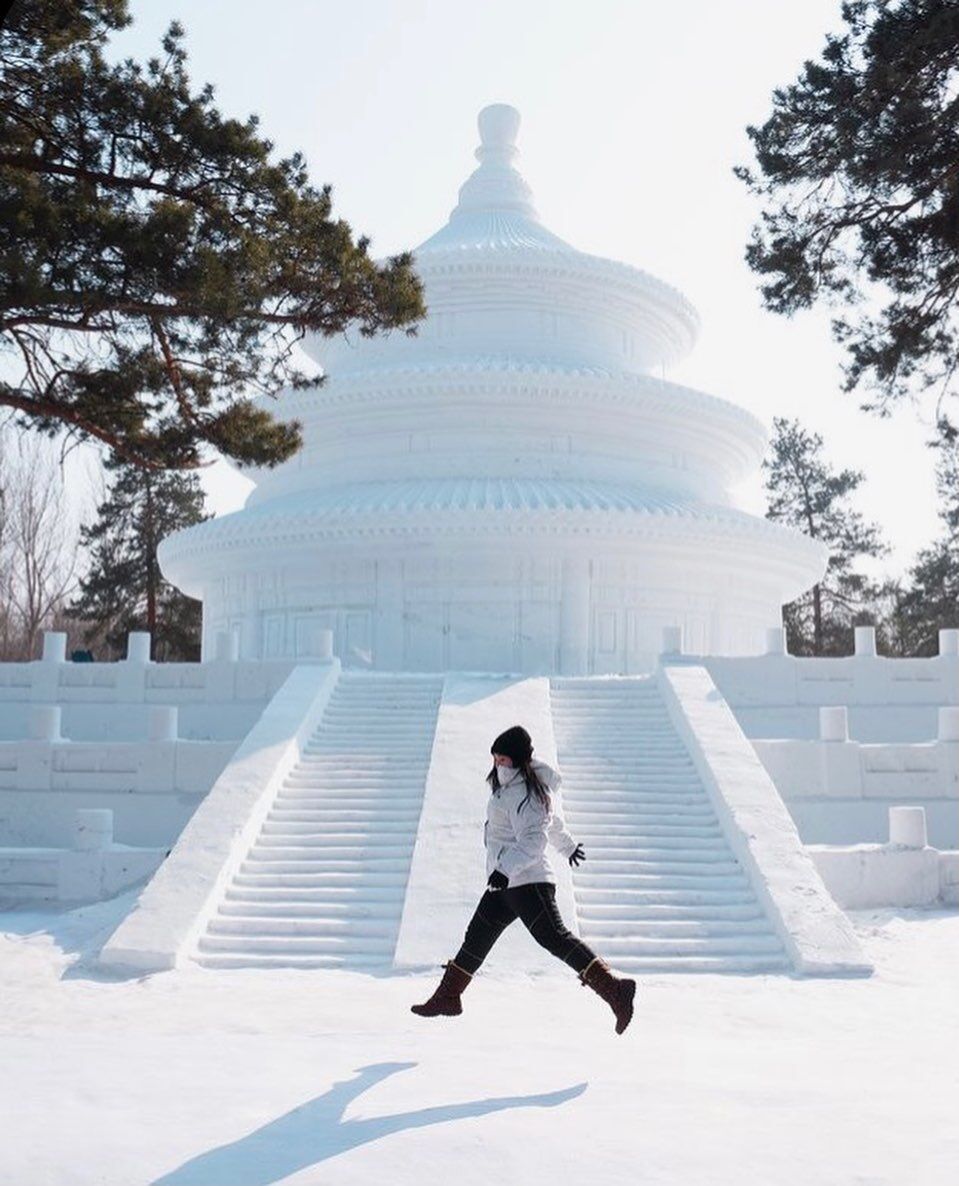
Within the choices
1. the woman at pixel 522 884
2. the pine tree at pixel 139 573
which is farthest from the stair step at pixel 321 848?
the pine tree at pixel 139 573

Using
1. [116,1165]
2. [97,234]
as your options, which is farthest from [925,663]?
[116,1165]

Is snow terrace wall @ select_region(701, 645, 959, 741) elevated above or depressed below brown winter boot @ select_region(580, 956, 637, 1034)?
above

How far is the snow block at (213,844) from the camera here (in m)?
8.80

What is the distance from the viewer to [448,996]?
6.41 metres

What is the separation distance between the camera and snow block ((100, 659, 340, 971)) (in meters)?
8.80

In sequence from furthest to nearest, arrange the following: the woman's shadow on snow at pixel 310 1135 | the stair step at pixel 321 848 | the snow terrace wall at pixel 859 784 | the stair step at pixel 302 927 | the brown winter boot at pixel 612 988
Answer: the snow terrace wall at pixel 859 784 < the stair step at pixel 321 848 < the stair step at pixel 302 927 < the brown winter boot at pixel 612 988 < the woman's shadow on snow at pixel 310 1135

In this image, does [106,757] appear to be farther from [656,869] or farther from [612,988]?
[612,988]

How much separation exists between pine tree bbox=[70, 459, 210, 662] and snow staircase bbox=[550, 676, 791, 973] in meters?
24.1

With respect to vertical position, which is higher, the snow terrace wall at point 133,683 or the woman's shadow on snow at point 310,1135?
the snow terrace wall at point 133,683

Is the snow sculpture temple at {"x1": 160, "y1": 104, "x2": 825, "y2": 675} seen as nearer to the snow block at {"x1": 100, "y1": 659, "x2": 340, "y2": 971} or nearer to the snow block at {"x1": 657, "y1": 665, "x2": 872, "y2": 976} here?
the snow block at {"x1": 657, "y1": 665, "x2": 872, "y2": 976}

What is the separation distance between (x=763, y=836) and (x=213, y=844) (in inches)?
179

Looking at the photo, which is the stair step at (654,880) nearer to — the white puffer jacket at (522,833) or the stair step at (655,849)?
the stair step at (655,849)

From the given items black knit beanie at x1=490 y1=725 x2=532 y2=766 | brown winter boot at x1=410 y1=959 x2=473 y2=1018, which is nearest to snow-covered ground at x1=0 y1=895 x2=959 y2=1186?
brown winter boot at x1=410 y1=959 x2=473 y2=1018

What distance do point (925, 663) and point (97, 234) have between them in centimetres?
1239
